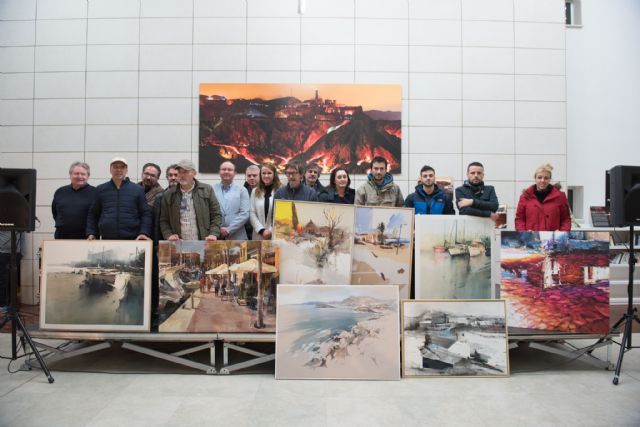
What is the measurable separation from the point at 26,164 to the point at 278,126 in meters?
3.93

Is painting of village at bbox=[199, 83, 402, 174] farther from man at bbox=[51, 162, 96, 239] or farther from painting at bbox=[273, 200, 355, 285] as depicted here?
painting at bbox=[273, 200, 355, 285]

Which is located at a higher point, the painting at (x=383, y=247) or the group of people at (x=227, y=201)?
the group of people at (x=227, y=201)

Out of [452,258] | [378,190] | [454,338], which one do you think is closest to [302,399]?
[454,338]

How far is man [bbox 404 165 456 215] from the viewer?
12.8 feet

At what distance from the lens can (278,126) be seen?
6402mm

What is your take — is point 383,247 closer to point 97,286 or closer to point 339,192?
point 339,192

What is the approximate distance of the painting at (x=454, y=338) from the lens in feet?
10.5

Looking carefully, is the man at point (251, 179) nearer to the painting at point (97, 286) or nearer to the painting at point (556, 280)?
the painting at point (97, 286)

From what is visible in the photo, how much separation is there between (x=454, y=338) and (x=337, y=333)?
91 centimetres

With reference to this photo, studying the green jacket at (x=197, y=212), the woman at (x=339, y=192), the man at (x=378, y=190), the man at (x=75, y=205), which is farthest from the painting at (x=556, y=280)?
the man at (x=75, y=205)

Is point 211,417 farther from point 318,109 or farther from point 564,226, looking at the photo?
point 318,109

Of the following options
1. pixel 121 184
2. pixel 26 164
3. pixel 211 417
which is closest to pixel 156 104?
pixel 26 164

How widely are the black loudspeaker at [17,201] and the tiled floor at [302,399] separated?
3.84 ft

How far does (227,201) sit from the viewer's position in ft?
13.9
